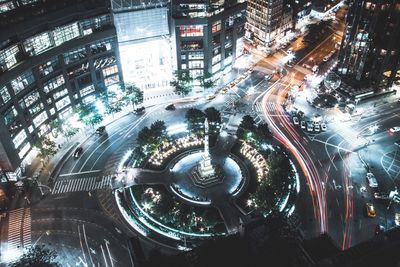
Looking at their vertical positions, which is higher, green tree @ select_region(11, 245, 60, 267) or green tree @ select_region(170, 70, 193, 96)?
green tree @ select_region(170, 70, 193, 96)

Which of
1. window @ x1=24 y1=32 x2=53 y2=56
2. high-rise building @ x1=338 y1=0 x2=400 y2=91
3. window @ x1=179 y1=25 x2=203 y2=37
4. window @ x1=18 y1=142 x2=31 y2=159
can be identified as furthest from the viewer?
window @ x1=179 y1=25 x2=203 y2=37

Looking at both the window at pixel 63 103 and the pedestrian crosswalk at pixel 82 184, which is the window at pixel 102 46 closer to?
the window at pixel 63 103

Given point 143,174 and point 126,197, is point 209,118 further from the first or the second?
point 126,197

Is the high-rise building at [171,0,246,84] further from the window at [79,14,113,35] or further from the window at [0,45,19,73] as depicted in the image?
the window at [0,45,19,73]

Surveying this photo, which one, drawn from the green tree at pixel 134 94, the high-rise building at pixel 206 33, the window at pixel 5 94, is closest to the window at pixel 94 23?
the green tree at pixel 134 94

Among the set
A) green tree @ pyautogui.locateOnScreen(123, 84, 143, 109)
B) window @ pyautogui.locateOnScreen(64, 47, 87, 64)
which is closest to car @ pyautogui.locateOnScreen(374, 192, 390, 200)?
green tree @ pyautogui.locateOnScreen(123, 84, 143, 109)

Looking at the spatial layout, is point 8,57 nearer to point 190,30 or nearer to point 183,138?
point 183,138

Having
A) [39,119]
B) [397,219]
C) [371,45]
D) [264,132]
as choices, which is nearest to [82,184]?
[39,119]
